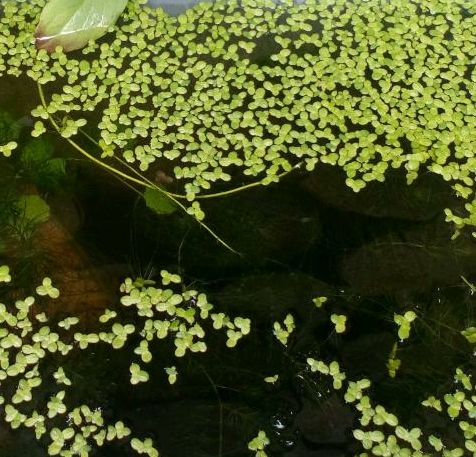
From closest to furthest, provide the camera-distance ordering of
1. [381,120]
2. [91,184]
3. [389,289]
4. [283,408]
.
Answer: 1. [283,408]
2. [389,289]
3. [91,184]
4. [381,120]

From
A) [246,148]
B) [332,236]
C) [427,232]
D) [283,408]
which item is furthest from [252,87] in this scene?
[283,408]

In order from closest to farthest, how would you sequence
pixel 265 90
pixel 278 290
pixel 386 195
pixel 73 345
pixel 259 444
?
pixel 259 444 → pixel 73 345 → pixel 278 290 → pixel 386 195 → pixel 265 90

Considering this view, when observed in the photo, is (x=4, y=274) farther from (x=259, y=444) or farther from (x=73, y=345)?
(x=259, y=444)

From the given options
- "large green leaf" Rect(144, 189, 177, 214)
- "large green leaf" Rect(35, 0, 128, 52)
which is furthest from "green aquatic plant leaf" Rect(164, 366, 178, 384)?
"large green leaf" Rect(35, 0, 128, 52)

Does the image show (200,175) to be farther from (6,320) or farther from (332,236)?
(6,320)

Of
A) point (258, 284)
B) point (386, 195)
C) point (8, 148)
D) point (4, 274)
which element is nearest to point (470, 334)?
point (386, 195)

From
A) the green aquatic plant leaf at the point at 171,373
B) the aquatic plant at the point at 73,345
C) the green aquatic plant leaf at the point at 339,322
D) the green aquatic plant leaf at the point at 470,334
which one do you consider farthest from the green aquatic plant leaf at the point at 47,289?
the green aquatic plant leaf at the point at 470,334
